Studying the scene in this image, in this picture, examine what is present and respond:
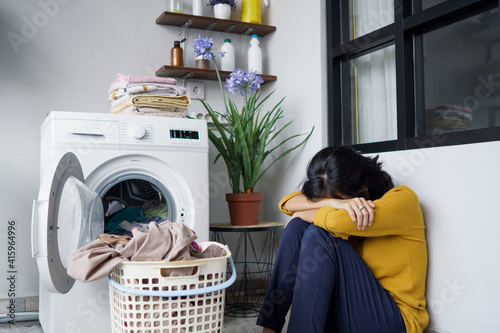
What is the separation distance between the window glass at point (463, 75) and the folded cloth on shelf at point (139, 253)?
3.59 feet

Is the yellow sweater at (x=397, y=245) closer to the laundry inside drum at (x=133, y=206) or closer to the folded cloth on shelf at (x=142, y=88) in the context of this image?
the laundry inside drum at (x=133, y=206)

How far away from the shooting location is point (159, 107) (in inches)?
82.7

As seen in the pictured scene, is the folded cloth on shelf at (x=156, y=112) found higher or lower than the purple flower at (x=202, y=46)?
lower

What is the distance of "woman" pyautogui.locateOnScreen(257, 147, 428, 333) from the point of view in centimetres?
140

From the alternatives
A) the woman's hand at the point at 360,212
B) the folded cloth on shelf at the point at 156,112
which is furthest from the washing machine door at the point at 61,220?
the woman's hand at the point at 360,212

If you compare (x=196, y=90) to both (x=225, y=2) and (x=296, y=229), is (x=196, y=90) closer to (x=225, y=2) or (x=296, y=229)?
(x=225, y=2)

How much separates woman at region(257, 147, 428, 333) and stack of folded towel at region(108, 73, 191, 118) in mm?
813

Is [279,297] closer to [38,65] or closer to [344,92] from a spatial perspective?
[344,92]

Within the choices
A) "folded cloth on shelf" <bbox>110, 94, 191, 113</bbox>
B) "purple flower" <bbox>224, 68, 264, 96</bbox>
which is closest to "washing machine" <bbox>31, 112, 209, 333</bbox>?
"folded cloth on shelf" <bbox>110, 94, 191, 113</bbox>

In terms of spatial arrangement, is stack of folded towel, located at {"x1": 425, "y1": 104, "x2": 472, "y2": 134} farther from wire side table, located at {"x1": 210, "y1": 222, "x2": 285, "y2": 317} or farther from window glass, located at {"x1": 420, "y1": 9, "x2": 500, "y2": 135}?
wire side table, located at {"x1": 210, "y1": 222, "x2": 285, "y2": 317}

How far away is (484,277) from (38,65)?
2189mm

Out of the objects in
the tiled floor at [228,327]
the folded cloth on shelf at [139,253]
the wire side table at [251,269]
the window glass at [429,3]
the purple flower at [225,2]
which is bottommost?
the tiled floor at [228,327]

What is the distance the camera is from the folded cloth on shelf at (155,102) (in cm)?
205

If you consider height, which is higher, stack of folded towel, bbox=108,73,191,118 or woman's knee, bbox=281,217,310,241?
stack of folded towel, bbox=108,73,191,118
